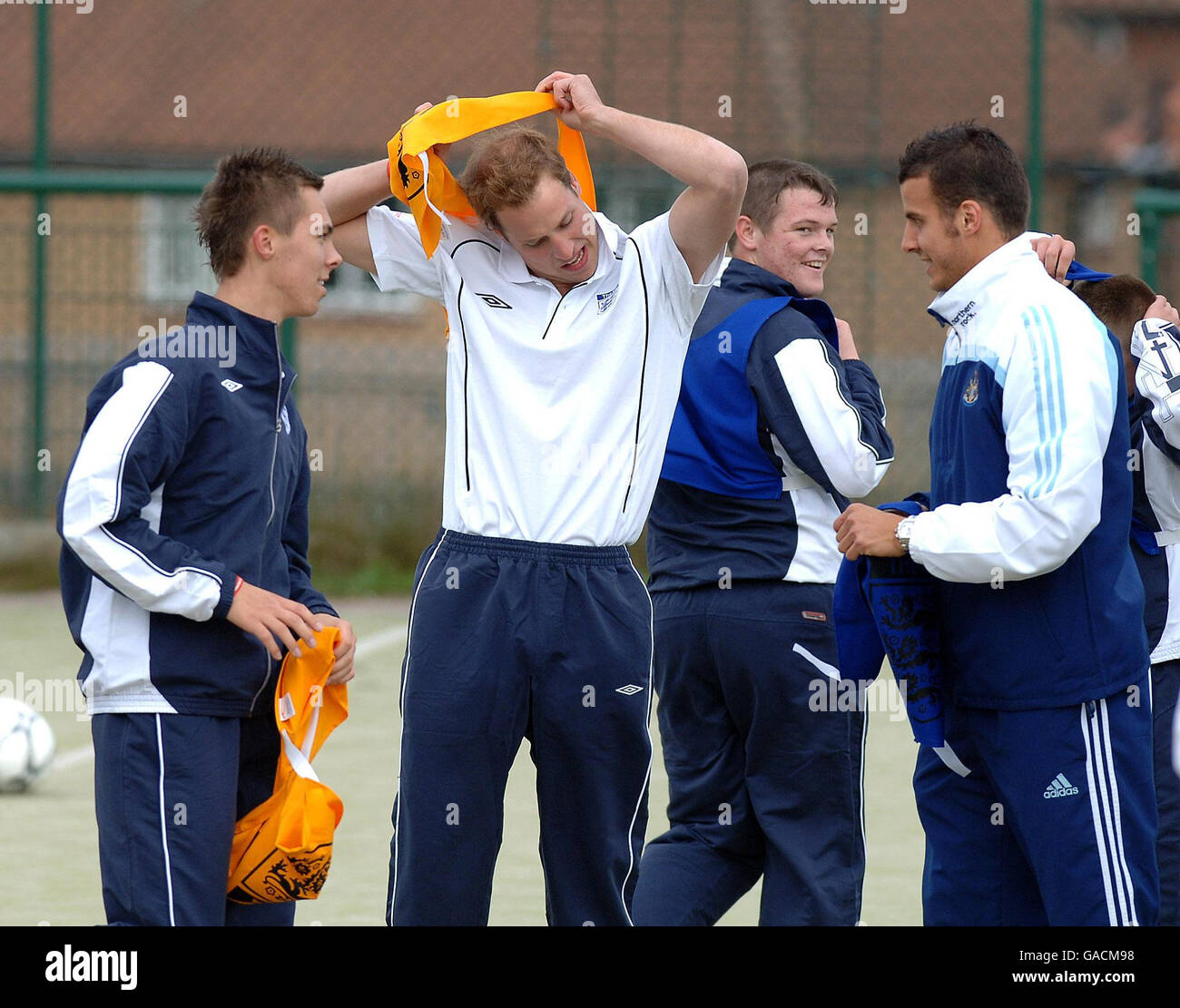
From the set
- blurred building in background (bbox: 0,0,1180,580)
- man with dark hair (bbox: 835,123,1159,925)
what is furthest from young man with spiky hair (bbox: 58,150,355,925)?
blurred building in background (bbox: 0,0,1180,580)

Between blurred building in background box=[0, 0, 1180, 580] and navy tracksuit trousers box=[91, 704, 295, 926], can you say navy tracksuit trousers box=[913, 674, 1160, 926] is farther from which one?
blurred building in background box=[0, 0, 1180, 580]

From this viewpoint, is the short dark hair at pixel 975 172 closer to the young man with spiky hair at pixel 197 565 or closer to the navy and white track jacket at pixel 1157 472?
the navy and white track jacket at pixel 1157 472

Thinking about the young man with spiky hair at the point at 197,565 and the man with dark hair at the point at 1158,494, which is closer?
the young man with spiky hair at the point at 197,565

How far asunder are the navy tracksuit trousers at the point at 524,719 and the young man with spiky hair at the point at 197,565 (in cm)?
31

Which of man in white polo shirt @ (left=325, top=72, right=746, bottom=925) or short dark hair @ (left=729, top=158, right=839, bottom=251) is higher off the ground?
short dark hair @ (left=729, top=158, right=839, bottom=251)

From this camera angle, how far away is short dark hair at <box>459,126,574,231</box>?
3.37 m

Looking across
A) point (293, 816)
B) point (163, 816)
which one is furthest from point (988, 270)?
point (163, 816)

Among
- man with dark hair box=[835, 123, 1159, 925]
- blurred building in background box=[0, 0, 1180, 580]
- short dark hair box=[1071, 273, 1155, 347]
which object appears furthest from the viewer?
blurred building in background box=[0, 0, 1180, 580]

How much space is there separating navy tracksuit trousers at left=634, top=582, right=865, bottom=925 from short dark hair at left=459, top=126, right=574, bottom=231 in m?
1.27

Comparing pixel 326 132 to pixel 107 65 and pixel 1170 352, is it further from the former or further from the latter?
pixel 1170 352

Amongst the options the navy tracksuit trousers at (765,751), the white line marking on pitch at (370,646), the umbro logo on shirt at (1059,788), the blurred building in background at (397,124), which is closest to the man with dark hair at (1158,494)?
the navy tracksuit trousers at (765,751)

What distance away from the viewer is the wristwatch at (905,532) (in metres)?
3.38

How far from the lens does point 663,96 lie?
14844 mm

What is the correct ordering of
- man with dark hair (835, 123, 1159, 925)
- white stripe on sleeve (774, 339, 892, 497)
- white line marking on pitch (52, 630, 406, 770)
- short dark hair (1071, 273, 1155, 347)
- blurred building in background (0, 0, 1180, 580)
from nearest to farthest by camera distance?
man with dark hair (835, 123, 1159, 925) < white stripe on sleeve (774, 339, 892, 497) < short dark hair (1071, 273, 1155, 347) < white line marking on pitch (52, 630, 406, 770) < blurred building in background (0, 0, 1180, 580)
